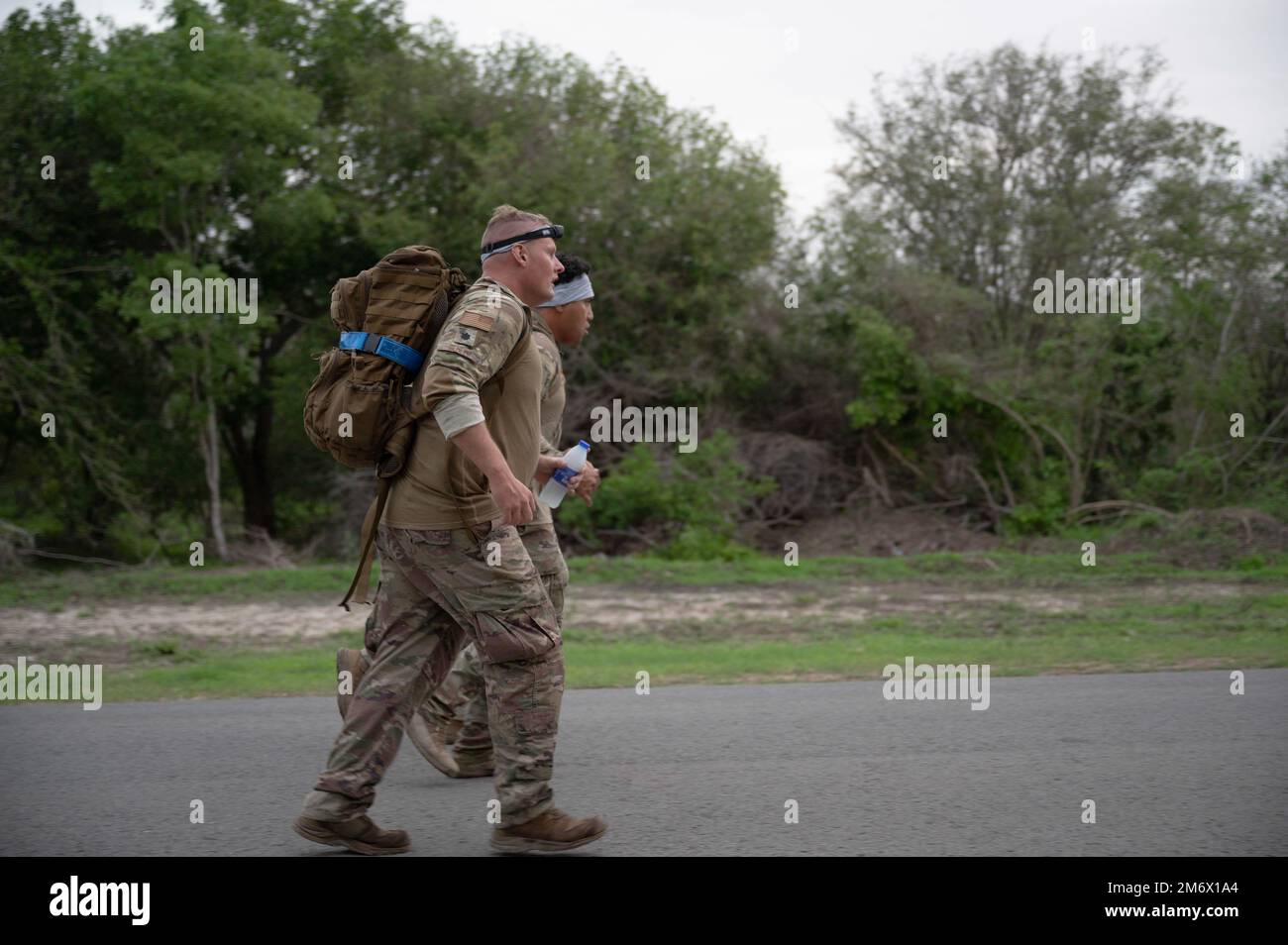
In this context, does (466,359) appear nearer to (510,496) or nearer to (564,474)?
(510,496)

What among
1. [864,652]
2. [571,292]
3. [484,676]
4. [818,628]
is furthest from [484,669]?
[818,628]

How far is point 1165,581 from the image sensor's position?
13227 millimetres

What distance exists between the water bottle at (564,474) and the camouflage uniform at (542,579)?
0.22 ft

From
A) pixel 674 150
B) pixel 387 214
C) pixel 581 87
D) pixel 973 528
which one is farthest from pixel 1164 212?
pixel 387 214

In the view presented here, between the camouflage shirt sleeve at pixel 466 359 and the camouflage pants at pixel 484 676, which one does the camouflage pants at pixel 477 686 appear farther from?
the camouflage shirt sleeve at pixel 466 359

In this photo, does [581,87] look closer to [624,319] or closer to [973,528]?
[624,319]

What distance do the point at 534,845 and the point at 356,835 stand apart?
592mm

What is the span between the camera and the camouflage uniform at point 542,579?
5312 millimetres

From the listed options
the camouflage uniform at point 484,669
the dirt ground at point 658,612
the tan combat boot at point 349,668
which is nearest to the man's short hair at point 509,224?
the camouflage uniform at point 484,669

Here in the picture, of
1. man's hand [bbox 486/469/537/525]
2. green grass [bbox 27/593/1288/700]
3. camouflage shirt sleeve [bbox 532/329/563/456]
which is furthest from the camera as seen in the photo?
green grass [bbox 27/593/1288/700]

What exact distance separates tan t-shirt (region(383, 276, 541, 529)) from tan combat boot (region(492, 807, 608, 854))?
40.5 inches

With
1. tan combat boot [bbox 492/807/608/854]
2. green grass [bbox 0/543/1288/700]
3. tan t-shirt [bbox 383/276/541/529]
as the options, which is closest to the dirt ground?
green grass [bbox 0/543/1288/700]

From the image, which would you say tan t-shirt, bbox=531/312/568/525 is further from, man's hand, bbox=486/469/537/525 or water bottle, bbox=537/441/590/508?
man's hand, bbox=486/469/537/525

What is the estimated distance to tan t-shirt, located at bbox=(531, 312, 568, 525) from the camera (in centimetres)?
540
